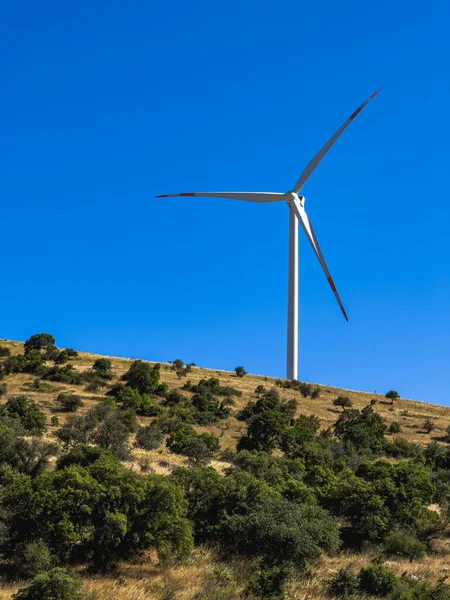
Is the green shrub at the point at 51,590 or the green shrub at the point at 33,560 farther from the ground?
the green shrub at the point at 33,560

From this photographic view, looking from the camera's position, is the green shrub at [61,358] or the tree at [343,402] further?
the green shrub at [61,358]

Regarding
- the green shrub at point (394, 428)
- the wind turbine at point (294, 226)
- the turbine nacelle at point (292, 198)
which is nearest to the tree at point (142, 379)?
the wind turbine at point (294, 226)

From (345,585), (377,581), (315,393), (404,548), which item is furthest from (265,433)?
(315,393)

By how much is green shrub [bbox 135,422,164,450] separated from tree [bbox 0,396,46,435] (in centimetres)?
752

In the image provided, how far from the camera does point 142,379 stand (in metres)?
76.9

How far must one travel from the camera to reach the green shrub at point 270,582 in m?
22.0

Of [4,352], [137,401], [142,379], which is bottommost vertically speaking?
[137,401]

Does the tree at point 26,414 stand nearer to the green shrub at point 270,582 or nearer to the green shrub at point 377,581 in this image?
the green shrub at point 270,582

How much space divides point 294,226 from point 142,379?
25.6m

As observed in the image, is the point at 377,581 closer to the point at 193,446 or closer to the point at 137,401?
the point at 193,446

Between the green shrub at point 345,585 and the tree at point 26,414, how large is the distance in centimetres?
3067

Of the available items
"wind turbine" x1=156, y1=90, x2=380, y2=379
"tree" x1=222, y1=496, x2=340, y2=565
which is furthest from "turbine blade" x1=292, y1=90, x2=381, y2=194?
"tree" x1=222, y1=496, x2=340, y2=565

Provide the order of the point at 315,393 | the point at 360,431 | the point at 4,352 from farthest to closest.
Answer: the point at 4,352 < the point at 315,393 < the point at 360,431

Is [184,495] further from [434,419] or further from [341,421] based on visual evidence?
[434,419]
